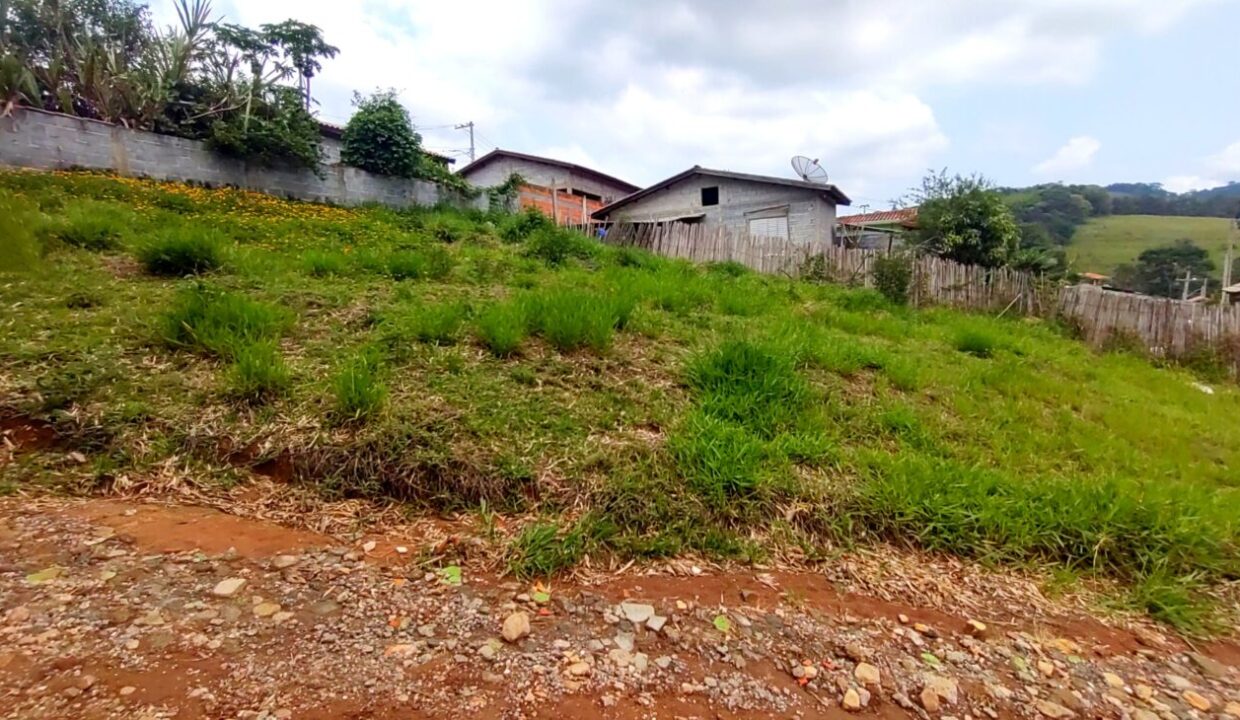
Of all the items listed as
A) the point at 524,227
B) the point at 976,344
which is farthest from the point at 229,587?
the point at 524,227

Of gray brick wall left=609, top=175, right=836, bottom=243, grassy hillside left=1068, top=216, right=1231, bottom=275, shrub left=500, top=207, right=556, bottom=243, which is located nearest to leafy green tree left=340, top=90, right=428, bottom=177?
shrub left=500, top=207, right=556, bottom=243

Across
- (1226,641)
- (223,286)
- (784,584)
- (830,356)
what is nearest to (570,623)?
(784,584)

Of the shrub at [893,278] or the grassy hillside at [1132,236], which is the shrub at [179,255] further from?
the grassy hillside at [1132,236]

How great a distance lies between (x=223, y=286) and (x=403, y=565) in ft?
10.5

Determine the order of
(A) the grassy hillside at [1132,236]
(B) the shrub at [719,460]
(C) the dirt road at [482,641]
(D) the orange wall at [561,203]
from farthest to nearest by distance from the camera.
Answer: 1. (A) the grassy hillside at [1132,236]
2. (D) the orange wall at [561,203]
3. (B) the shrub at [719,460]
4. (C) the dirt road at [482,641]

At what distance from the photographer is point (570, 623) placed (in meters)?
1.68

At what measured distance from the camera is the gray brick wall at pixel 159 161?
7566mm

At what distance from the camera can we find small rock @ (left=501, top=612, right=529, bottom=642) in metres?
1.58

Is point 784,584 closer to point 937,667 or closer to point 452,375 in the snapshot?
point 937,667

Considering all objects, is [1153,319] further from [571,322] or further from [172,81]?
[172,81]

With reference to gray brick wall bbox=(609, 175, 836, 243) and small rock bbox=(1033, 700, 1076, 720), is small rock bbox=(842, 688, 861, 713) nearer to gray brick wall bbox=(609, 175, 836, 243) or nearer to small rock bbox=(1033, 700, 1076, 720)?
small rock bbox=(1033, 700, 1076, 720)

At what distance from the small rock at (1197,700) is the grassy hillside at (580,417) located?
1.54 ft

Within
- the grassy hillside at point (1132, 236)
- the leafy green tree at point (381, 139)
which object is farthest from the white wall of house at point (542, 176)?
the grassy hillside at point (1132, 236)

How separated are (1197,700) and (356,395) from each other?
3.28 metres
